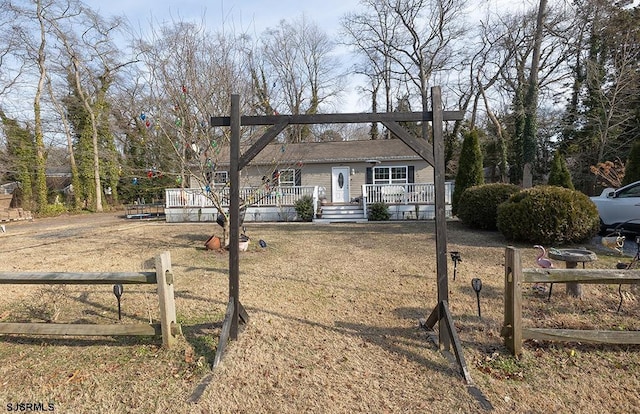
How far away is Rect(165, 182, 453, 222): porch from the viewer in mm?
14156

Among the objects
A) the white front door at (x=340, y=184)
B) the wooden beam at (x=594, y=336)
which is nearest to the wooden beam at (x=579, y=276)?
the wooden beam at (x=594, y=336)

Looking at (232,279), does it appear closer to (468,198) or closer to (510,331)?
(510,331)

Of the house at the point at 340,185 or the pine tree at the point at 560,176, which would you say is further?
the house at the point at 340,185

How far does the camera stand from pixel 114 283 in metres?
3.02

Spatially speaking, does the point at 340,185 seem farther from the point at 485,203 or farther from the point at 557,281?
the point at 557,281

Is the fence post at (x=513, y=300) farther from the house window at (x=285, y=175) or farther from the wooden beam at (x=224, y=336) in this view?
the house window at (x=285, y=175)

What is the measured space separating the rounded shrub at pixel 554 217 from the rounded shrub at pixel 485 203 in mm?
1956

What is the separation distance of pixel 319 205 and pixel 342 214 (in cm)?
136

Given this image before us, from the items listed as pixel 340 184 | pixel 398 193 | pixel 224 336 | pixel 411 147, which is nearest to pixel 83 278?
pixel 224 336

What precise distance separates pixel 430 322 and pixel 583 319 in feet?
6.00

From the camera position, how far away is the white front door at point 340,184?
17531mm

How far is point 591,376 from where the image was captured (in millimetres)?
2699

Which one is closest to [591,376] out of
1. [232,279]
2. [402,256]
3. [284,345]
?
[284,345]

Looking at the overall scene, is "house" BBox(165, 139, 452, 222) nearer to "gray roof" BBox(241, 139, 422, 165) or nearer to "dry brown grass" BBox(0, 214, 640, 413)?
"gray roof" BBox(241, 139, 422, 165)
